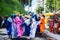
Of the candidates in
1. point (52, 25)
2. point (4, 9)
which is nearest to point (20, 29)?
point (52, 25)

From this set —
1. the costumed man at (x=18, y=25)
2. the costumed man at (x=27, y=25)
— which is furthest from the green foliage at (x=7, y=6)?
the costumed man at (x=27, y=25)

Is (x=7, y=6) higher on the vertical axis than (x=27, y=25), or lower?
higher

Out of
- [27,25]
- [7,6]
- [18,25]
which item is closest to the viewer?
[27,25]

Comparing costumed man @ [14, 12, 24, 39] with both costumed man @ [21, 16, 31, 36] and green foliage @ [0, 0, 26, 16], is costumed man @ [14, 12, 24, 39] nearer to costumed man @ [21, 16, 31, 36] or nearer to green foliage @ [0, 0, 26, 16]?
costumed man @ [21, 16, 31, 36]

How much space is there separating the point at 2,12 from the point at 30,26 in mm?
12424

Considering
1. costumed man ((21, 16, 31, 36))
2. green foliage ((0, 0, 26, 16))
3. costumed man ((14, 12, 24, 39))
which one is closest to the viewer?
costumed man ((21, 16, 31, 36))

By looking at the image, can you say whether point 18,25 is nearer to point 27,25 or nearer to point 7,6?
point 27,25

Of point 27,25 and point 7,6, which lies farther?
point 7,6

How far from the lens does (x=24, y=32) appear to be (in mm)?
16859

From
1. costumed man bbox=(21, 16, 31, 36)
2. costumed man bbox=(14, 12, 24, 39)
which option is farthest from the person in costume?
costumed man bbox=(21, 16, 31, 36)

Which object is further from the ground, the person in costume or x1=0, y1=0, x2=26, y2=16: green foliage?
x1=0, y1=0, x2=26, y2=16: green foliage

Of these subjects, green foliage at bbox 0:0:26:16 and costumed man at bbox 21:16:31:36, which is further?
green foliage at bbox 0:0:26:16

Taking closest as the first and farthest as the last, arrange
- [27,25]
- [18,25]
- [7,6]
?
[27,25], [18,25], [7,6]

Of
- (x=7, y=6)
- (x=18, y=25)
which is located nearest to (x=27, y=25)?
(x=18, y=25)
